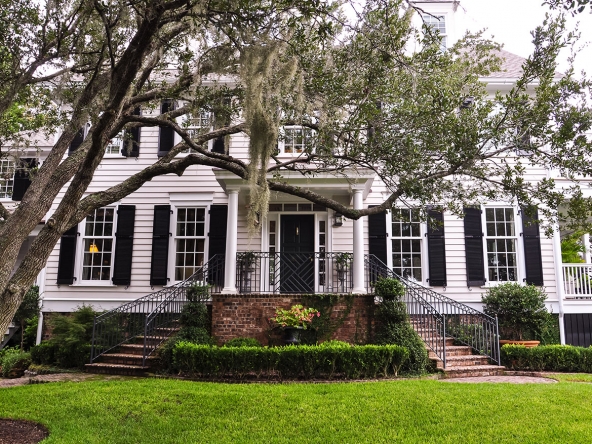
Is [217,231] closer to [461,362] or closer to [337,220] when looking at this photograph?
[337,220]

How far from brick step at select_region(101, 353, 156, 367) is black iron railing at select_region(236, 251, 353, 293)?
2484 mm

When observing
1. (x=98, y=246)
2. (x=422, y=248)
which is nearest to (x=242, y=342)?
(x=422, y=248)

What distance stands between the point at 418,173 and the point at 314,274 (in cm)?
511

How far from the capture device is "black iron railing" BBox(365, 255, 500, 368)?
413 inches

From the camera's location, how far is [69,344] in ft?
34.1

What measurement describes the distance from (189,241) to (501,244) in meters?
7.86

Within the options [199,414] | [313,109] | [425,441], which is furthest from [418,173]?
[199,414]

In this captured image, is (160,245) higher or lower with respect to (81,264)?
higher

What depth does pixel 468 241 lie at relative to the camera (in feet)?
41.7

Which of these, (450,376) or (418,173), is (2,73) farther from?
(450,376)

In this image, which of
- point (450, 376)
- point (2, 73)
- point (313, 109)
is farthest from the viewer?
point (450, 376)

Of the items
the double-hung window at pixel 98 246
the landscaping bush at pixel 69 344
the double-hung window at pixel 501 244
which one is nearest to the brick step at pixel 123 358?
the landscaping bush at pixel 69 344

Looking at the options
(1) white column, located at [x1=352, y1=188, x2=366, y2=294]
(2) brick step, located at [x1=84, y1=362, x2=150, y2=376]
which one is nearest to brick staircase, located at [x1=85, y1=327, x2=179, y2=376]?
(2) brick step, located at [x1=84, y1=362, x2=150, y2=376]

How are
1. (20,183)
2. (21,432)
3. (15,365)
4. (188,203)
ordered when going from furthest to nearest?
(20,183) → (188,203) → (15,365) → (21,432)
